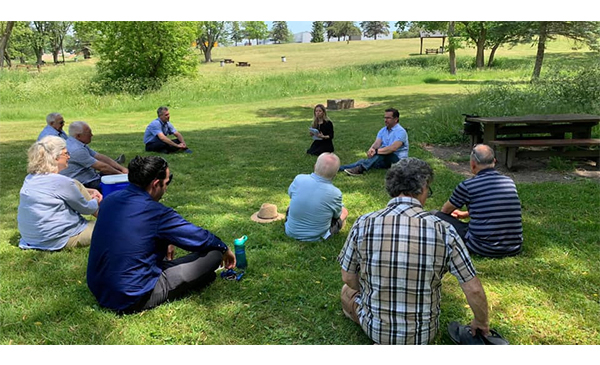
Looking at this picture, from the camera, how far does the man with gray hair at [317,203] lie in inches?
181

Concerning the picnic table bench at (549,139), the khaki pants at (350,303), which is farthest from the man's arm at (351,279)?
the picnic table bench at (549,139)

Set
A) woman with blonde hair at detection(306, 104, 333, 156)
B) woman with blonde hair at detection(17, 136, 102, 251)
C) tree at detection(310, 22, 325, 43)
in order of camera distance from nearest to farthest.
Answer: woman with blonde hair at detection(17, 136, 102, 251)
woman with blonde hair at detection(306, 104, 333, 156)
tree at detection(310, 22, 325, 43)

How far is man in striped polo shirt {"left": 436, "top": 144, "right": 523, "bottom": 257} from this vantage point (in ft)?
13.2

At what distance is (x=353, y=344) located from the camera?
3.08 m

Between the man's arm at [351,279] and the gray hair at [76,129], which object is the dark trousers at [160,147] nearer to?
the gray hair at [76,129]


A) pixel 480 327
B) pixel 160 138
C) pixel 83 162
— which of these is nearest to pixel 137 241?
pixel 480 327

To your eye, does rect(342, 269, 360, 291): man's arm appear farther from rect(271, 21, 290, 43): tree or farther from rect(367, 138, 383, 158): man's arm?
rect(271, 21, 290, 43): tree

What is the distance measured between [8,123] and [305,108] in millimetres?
11274

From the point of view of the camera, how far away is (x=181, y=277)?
3520mm

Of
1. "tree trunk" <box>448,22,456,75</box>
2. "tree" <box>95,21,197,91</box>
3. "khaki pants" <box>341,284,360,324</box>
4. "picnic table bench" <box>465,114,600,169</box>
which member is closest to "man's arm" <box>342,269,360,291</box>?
"khaki pants" <box>341,284,360,324</box>

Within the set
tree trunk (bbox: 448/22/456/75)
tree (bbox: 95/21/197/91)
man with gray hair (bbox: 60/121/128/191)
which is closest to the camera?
man with gray hair (bbox: 60/121/128/191)

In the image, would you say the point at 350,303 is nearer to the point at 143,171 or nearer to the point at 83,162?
the point at 143,171

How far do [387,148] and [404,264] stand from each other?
17.1 feet

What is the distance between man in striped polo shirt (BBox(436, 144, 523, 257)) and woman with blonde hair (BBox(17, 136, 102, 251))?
3.91 meters
